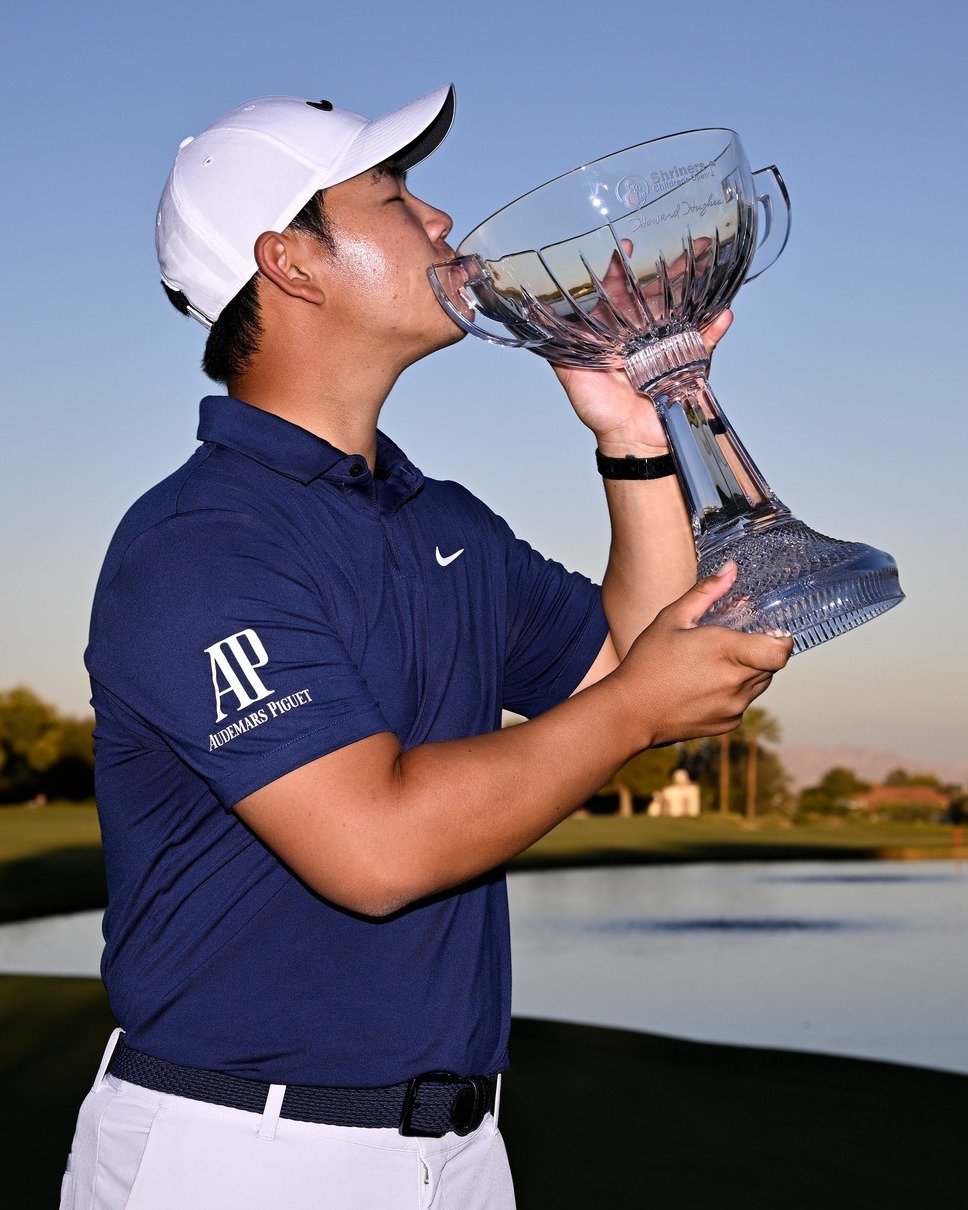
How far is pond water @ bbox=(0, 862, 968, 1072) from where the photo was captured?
37.0ft

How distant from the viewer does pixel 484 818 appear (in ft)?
4.95

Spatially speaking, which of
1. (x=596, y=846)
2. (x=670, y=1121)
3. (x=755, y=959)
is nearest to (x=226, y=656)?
(x=670, y=1121)

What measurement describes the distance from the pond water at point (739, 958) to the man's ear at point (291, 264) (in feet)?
27.6

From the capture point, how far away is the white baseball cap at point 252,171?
1.92m

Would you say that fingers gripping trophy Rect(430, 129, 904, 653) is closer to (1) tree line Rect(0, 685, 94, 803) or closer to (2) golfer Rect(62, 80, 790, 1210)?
(2) golfer Rect(62, 80, 790, 1210)

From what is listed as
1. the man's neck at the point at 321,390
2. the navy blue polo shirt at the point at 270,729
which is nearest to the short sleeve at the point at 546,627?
the navy blue polo shirt at the point at 270,729

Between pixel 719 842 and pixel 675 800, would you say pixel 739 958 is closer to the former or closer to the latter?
pixel 719 842

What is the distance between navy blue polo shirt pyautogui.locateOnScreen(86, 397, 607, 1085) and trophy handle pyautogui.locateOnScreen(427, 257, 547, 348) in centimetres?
22

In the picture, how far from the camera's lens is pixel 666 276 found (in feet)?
5.57

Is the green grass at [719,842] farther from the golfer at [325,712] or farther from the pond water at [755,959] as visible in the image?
the golfer at [325,712]

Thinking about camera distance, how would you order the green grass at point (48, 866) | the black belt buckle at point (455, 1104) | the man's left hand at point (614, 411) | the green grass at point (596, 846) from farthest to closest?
the green grass at point (596, 846)
the green grass at point (48, 866)
the man's left hand at point (614, 411)
the black belt buckle at point (455, 1104)

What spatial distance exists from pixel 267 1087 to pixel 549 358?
879 mm

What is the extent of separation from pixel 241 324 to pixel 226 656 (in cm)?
57

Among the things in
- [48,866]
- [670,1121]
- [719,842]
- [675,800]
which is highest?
[675,800]
